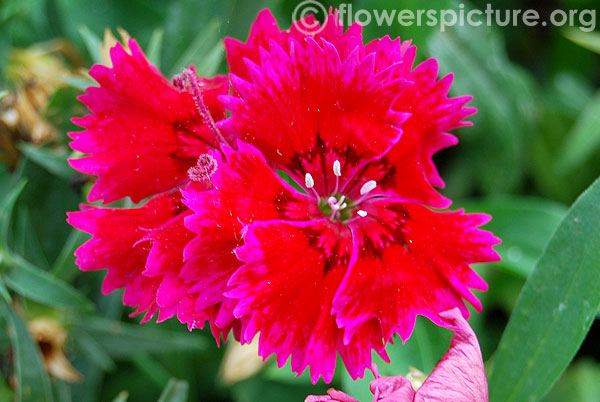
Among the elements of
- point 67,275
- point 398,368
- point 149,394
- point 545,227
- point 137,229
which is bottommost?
point 149,394

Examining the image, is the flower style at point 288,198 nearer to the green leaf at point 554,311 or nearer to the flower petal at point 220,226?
the flower petal at point 220,226

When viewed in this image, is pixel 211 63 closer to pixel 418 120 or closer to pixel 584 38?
pixel 418 120

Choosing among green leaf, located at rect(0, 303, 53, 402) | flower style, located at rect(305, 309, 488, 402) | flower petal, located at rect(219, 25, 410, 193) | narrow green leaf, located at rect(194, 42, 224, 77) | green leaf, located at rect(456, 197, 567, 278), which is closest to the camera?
flower style, located at rect(305, 309, 488, 402)

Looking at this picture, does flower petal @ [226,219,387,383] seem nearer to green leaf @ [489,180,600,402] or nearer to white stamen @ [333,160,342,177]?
white stamen @ [333,160,342,177]

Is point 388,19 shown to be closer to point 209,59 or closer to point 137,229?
point 209,59

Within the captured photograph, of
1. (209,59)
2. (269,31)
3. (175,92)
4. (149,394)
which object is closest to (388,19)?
(209,59)

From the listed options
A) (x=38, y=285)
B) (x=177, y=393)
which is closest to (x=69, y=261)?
(x=38, y=285)

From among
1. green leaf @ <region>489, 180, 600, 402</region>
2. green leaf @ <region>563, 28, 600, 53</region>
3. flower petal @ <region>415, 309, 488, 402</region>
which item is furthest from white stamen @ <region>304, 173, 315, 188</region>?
green leaf @ <region>563, 28, 600, 53</region>
